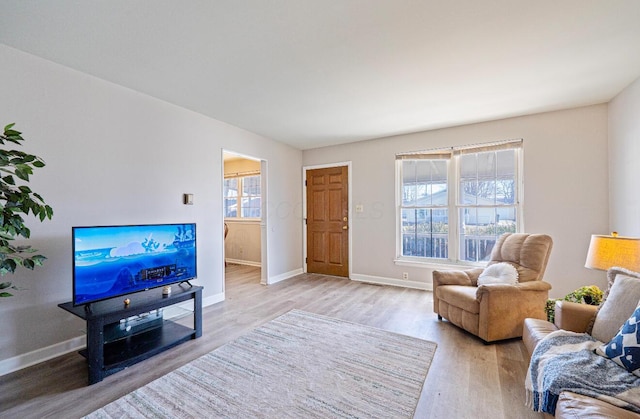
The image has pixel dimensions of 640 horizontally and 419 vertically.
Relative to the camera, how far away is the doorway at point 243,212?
6.23 meters

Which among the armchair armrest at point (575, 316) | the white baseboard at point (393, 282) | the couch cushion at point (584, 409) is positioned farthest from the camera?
the white baseboard at point (393, 282)

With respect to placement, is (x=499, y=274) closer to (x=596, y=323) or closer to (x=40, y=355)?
(x=596, y=323)


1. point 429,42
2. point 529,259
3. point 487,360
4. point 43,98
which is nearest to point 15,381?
point 43,98

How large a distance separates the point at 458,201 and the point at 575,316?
2.46 meters

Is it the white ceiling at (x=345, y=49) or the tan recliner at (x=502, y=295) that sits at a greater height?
the white ceiling at (x=345, y=49)

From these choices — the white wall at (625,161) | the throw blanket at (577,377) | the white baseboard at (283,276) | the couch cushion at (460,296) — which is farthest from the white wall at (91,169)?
the white wall at (625,161)

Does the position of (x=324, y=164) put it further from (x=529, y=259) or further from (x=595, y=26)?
(x=595, y=26)

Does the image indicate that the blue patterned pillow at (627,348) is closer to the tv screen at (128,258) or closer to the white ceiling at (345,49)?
the white ceiling at (345,49)

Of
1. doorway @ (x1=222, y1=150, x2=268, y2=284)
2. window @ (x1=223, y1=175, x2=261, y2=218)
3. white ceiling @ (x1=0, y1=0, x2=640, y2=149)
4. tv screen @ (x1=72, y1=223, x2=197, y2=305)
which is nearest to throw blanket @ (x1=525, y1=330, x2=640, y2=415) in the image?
white ceiling @ (x1=0, y1=0, x2=640, y2=149)

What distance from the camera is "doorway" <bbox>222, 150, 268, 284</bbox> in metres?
6.23

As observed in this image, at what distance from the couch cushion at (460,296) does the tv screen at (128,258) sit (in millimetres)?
2740

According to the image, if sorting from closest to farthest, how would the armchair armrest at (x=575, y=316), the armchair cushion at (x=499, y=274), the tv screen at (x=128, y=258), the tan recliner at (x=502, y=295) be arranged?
the armchair armrest at (x=575, y=316) < the tv screen at (x=128, y=258) < the tan recliner at (x=502, y=295) < the armchair cushion at (x=499, y=274)

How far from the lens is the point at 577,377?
4.32 ft

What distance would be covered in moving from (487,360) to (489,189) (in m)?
2.56
